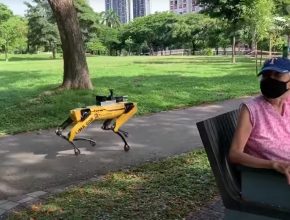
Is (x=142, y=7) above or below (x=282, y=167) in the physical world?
above

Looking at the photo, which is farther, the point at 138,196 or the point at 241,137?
the point at 138,196

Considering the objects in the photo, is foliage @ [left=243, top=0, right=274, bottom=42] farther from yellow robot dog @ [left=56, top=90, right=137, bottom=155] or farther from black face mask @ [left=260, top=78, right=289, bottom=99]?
black face mask @ [left=260, top=78, right=289, bottom=99]

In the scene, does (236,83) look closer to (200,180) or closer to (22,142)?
(22,142)

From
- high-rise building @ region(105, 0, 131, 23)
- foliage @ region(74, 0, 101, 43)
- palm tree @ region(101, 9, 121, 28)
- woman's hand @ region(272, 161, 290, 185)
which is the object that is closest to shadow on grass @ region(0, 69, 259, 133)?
woman's hand @ region(272, 161, 290, 185)

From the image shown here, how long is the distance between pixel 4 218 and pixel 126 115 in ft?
9.92

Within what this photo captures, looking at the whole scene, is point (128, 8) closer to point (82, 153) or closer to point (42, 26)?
point (42, 26)

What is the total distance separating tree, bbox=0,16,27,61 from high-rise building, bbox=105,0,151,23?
62842 millimetres

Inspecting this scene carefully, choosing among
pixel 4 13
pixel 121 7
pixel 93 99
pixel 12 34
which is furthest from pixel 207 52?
pixel 121 7

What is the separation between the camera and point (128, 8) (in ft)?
499

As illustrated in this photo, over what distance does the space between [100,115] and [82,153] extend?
67 cm

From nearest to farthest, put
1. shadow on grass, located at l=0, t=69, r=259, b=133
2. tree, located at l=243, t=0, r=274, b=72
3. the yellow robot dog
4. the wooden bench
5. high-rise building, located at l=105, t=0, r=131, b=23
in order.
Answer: the wooden bench
the yellow robot dog
shadow on grass, located at l=0, t=69, r=259, b=133
tree, located at l=243, t=0, r=274, b=72
high-rise building, located at l=105, t=0, r=131, b=23

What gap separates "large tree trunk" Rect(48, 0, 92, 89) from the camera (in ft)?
42.3

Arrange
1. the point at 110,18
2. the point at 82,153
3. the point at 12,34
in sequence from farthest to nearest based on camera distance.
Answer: the point at 110,18
the point at 12,34
the point at 82,153

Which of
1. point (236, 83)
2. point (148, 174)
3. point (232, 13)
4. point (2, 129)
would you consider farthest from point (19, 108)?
point (232, 13)
